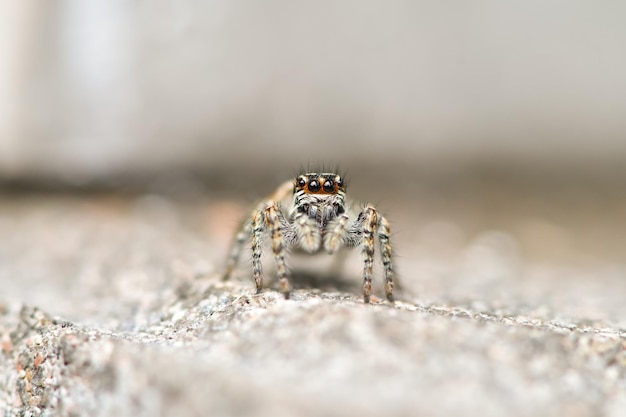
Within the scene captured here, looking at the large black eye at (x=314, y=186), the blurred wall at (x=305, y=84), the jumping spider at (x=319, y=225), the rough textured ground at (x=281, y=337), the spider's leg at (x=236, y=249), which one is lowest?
the rough textured ground at (x=281, y=337)

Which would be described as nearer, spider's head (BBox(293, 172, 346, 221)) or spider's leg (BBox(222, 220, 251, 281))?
spider's head (BBox(293, 172, 346, 221))

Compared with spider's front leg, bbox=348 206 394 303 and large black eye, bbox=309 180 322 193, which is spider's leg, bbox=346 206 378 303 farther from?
large black eye, bbox=309 180 322 193

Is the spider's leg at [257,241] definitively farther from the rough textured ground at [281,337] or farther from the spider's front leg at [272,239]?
the rough textured ground at [281,337]

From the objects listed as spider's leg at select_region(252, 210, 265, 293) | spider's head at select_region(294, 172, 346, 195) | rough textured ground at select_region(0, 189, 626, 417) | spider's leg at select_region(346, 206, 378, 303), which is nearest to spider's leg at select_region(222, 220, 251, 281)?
rough textured ground at select_region(0, 189, 626, 417)

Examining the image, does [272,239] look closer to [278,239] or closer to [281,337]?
[278,239]

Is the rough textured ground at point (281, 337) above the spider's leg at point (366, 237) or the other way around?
the other way around

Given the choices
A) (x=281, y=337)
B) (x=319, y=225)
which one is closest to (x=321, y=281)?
(x=319, y=225)

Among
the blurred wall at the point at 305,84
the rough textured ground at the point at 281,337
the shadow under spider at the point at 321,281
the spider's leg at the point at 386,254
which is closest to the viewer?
the rough textured ground at the point at 281,337

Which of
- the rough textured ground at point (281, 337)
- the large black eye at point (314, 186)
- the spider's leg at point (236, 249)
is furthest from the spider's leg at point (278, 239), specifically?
the spider's leg at point (236, 249)
